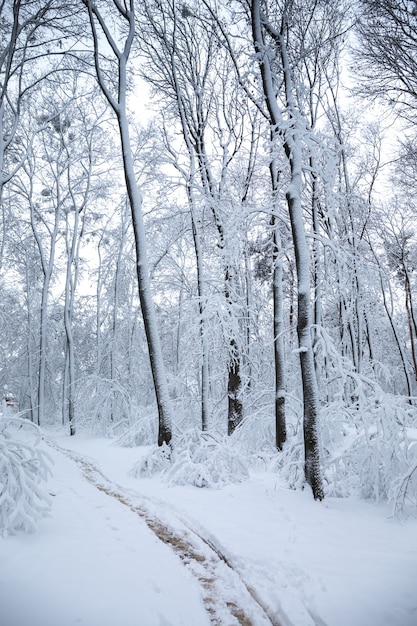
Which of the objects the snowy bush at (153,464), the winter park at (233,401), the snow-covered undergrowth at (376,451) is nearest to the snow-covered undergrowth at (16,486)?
the winter park at (233,401)

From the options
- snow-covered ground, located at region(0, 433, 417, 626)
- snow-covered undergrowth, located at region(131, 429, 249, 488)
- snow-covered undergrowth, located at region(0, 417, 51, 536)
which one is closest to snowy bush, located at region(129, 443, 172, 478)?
snow-covered undergrowth, located at region(131, 429, 249, 488)

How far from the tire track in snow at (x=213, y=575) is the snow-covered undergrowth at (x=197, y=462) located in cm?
120

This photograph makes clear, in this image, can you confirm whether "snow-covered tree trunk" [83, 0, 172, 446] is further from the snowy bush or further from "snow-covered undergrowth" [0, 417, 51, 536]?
"snow-covered undergrowth" [0, 417, 51, 536]

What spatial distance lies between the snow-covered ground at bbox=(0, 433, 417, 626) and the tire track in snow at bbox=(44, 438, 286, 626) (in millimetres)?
13

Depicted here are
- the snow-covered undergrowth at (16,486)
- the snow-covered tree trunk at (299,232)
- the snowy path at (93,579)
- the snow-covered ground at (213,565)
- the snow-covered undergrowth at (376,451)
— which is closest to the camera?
the snowy path at (93,579)

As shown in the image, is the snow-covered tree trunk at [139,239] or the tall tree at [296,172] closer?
the tall tree at [296,172]

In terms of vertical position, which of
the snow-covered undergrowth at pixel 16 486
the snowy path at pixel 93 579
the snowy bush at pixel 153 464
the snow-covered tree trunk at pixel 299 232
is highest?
the snow-covered tree trunk at pixel 299 232

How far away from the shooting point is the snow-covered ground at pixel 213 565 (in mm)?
2387

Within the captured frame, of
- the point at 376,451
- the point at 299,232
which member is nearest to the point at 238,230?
the point at 299,232

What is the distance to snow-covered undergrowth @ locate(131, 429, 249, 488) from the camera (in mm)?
6121

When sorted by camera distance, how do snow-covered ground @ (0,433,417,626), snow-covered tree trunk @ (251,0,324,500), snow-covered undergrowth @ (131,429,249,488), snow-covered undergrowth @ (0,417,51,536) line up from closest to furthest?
snow-covered ground @ (0,433,417,626) → snow-covered undergrowth @ (0,417,51,536) → snow-covered tree trunk @ (251,0,324,500) → snow-covered undergrowth @ (131,429,249,488)

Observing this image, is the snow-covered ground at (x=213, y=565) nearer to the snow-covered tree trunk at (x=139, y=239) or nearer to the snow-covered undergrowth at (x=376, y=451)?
the snow-covered undergrowth at (x=376, y=451)

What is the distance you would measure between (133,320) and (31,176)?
359 inches

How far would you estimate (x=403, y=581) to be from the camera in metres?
2.82
